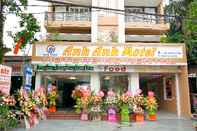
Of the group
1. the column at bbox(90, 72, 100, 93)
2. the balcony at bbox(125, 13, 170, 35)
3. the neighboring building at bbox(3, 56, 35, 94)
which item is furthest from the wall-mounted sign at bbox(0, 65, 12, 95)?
the balcony at bbox(125, 13, 170, 35)

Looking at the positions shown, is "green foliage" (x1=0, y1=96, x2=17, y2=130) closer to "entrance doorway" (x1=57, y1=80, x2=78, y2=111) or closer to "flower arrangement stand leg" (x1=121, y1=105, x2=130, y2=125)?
"flower arrangement stand leg" (x1=121, y1=105, x2=130, y2=125)

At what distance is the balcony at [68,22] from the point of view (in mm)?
22594

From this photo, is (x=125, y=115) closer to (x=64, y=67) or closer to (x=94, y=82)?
(x=94, y=82)

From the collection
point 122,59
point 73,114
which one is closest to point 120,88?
point 122,59

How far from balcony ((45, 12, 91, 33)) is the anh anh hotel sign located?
5321mm

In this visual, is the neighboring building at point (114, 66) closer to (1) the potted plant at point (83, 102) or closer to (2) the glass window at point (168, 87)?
(2) the glass window at point (168, 87)

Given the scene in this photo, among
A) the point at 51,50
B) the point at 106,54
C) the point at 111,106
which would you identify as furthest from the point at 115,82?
the point at 51,50

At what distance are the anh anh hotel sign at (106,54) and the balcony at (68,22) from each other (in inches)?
209

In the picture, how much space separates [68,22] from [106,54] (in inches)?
254

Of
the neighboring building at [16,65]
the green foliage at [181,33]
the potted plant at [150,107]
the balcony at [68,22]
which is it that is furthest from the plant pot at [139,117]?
the balcony at [68,22]

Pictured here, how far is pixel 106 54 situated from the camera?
17.5m

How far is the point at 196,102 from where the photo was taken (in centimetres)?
1872

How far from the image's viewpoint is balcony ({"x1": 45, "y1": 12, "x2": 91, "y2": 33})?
74.1 feet

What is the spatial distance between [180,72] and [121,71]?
12.5 ft
